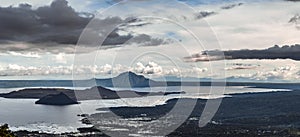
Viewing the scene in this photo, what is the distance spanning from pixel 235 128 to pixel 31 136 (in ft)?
327

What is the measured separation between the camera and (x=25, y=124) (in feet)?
638

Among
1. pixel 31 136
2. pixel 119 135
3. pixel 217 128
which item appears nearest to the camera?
pixel 31 136

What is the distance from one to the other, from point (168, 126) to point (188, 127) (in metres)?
13.0

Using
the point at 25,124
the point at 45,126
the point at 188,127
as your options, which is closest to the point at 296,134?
the point at 188,127

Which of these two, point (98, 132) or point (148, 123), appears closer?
point (98, 132)

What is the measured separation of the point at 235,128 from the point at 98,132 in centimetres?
6977

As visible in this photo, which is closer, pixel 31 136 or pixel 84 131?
pixel 31 136

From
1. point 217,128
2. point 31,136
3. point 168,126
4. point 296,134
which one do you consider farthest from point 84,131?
point 296,134

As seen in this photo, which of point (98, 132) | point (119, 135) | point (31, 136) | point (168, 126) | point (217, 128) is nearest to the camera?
point (31, 136)

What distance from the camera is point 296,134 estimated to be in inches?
7259

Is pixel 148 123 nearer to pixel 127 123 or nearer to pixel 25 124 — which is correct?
pixel 127 123

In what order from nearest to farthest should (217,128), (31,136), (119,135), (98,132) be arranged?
(31,136) → (119,135) → (98,132) → (217,128)

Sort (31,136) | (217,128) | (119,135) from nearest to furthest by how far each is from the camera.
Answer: (31,136) → (119,135) → (217,128)

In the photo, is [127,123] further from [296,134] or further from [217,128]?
[296,134]
